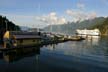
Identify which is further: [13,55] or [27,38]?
[27,38]

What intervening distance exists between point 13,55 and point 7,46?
686cm

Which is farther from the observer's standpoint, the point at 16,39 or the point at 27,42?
the point at 27,42

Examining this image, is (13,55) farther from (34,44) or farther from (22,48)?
(34,44)

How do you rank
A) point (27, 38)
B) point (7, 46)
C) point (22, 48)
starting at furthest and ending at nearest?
point (27, 38)
point (22, 48)
point (7, 46)

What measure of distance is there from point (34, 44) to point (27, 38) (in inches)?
232

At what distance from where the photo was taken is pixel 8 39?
61.8m

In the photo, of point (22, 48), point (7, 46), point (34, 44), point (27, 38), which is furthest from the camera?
point (34, 44)

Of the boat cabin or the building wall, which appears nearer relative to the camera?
the boat cabin

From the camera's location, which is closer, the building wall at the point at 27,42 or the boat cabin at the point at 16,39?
the boat cabin at the point at 16,39

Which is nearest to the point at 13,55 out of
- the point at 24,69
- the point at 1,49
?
the point at 1,49

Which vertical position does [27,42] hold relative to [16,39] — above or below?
below

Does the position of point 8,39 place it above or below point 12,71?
above

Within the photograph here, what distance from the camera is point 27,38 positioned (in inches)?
2670

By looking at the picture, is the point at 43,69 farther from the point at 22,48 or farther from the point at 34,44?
the point at 34,44
